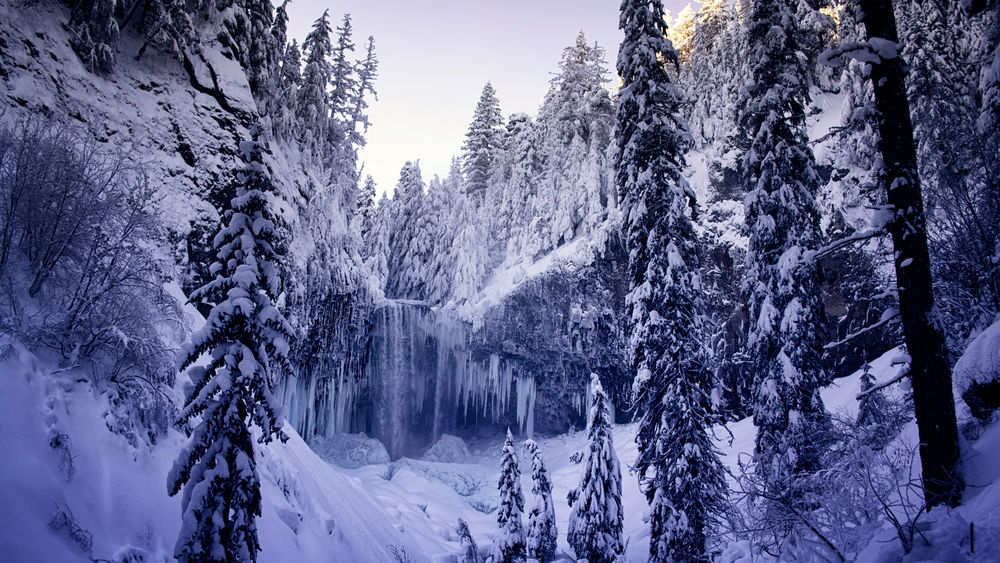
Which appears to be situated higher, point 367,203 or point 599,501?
point 367,203

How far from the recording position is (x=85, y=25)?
1482 cm

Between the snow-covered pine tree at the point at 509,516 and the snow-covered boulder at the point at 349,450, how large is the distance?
43.6 feet

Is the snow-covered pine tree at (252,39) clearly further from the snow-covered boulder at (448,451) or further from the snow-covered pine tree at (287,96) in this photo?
the snow-covered boulder at (448,451)

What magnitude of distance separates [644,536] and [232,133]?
2206cm

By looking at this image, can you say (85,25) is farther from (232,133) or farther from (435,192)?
(435,192)

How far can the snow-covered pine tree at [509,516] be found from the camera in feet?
55.1

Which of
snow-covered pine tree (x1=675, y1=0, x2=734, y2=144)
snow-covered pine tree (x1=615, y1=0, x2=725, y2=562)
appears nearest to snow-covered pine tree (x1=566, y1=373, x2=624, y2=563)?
snow-covered pine tree (x1=615, y1=0, x2=725, y2=562)

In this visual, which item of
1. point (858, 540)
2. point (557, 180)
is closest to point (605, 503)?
point (858, 540)

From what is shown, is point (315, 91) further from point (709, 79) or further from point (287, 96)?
point (709, 79)

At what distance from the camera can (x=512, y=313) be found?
97.2ft

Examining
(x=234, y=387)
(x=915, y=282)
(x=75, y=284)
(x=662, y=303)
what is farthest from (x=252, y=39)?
(x=915, y=282)

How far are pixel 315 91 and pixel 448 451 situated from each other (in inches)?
933

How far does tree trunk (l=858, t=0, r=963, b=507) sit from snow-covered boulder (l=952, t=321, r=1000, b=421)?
1262 millimetres

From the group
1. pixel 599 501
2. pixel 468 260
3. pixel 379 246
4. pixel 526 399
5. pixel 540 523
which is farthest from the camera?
pixel 379 246
